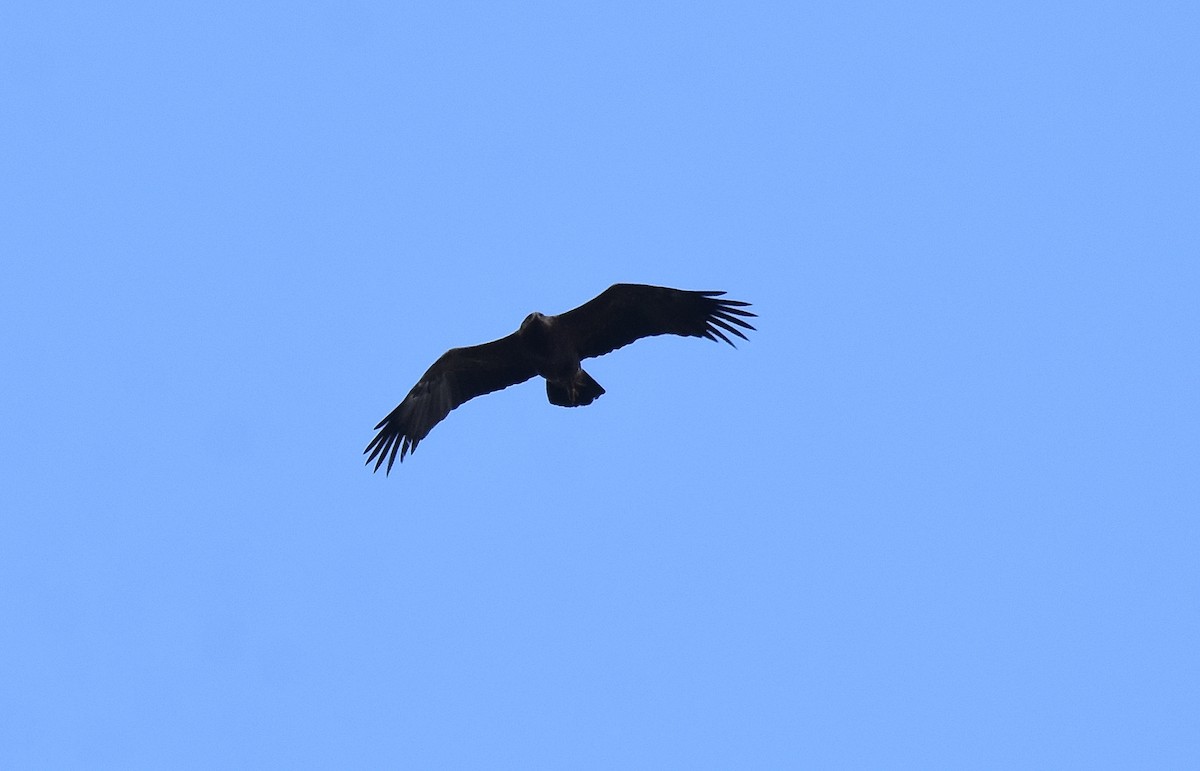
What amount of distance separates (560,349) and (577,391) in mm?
465

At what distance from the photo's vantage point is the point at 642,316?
15.4 meters

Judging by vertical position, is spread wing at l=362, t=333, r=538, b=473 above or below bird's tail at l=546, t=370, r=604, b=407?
above

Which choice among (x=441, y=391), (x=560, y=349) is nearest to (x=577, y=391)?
(x=560, y=349)

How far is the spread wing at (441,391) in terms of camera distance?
1591 cm

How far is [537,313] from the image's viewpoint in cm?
1522

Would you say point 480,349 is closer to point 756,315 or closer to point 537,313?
point 537,313

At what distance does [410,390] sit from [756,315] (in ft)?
12.7

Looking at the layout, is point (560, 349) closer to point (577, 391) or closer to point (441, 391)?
point (577, 391)

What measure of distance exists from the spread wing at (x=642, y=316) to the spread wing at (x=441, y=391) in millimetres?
875

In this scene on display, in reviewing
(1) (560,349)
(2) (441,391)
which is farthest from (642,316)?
(2) (441,391)

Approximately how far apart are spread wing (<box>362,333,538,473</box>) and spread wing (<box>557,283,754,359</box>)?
34.4 inches

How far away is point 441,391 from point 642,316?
2.39 metres

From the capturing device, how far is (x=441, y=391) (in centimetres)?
1612

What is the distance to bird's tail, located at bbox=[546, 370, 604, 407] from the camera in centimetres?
1531
